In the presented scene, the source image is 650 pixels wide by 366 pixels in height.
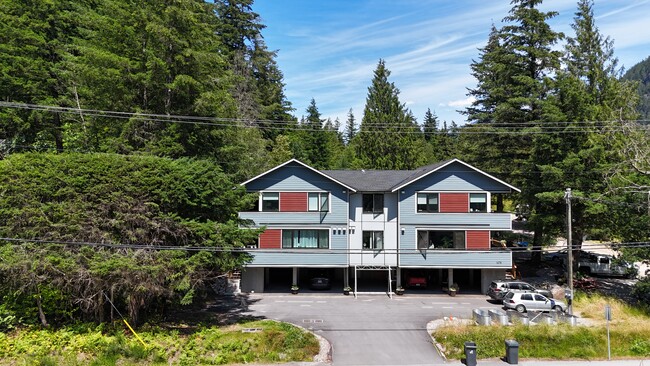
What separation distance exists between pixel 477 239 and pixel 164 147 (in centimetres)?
2341

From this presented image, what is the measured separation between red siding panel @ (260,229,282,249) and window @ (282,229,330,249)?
370 millimetres

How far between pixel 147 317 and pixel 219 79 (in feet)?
56.0

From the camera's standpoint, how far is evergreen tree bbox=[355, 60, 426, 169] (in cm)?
5016

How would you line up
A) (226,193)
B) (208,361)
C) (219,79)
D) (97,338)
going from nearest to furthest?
(208,361)
(97,338)
(226,193)
(219,79)

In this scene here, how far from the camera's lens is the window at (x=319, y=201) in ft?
98.3

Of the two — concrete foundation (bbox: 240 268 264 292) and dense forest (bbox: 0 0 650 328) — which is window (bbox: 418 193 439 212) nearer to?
dense forest (bbox: 0 0 650 328)

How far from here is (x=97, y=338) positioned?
744 inches

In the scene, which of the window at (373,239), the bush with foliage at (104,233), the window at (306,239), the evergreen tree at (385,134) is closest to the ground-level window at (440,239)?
the window at (373,239)

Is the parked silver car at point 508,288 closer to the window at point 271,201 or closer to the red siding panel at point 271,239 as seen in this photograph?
the red siding panel at point 271,239

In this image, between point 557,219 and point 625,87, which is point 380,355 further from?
point 625,87

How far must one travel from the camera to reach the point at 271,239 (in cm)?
2967

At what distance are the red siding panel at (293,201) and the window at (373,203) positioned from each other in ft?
15.8

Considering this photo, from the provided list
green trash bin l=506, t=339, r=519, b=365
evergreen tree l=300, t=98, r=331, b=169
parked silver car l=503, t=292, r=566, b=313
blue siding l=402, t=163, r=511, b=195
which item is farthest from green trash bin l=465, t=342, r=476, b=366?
evergreen tree l=300, t=98, r=331, b=169

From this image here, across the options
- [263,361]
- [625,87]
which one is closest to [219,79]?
[263,361]
